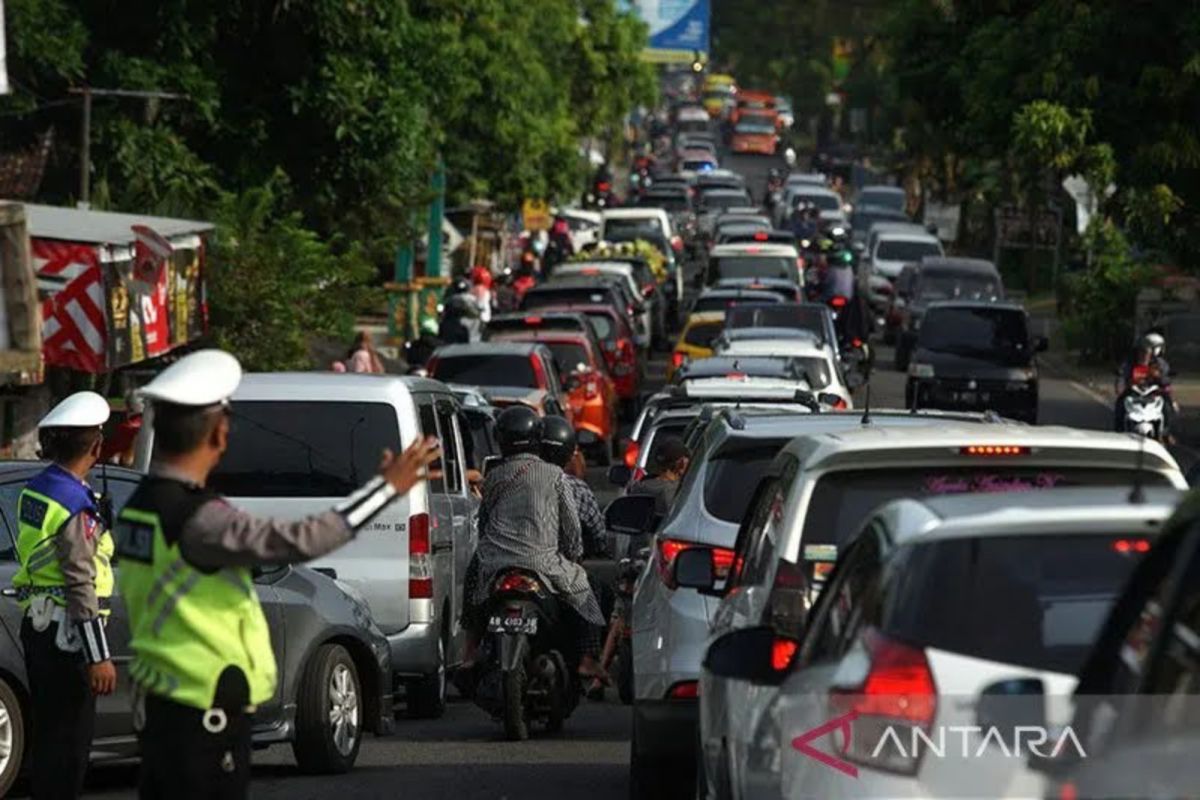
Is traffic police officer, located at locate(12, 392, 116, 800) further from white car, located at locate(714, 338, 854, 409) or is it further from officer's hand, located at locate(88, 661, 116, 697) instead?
white car, located at locate(714, 338, 854, 409)

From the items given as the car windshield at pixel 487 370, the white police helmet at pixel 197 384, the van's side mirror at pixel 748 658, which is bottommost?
the car windshield at pixel 487 370

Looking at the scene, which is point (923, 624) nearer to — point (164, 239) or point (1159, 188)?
point (164, 239)

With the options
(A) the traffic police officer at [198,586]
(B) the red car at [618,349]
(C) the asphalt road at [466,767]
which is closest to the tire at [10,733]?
(C) the asphalt road at [466,767]

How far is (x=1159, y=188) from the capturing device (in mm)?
29625

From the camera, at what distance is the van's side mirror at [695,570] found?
10.7m

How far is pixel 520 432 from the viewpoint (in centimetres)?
1424

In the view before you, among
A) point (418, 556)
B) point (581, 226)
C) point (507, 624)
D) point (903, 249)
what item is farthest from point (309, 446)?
point (581, 226)

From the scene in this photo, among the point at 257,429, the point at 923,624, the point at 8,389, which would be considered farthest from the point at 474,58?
the point at 923,624

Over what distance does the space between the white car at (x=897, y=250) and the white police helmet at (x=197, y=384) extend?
51.6 meters

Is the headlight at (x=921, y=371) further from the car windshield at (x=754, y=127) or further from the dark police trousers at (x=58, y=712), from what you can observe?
the car windshield at (x=754, y=127)

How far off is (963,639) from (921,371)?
98.9 ft

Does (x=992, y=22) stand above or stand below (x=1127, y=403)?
above

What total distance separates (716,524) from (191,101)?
23.5 meters

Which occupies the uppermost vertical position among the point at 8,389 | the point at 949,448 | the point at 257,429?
the point at 949,448
